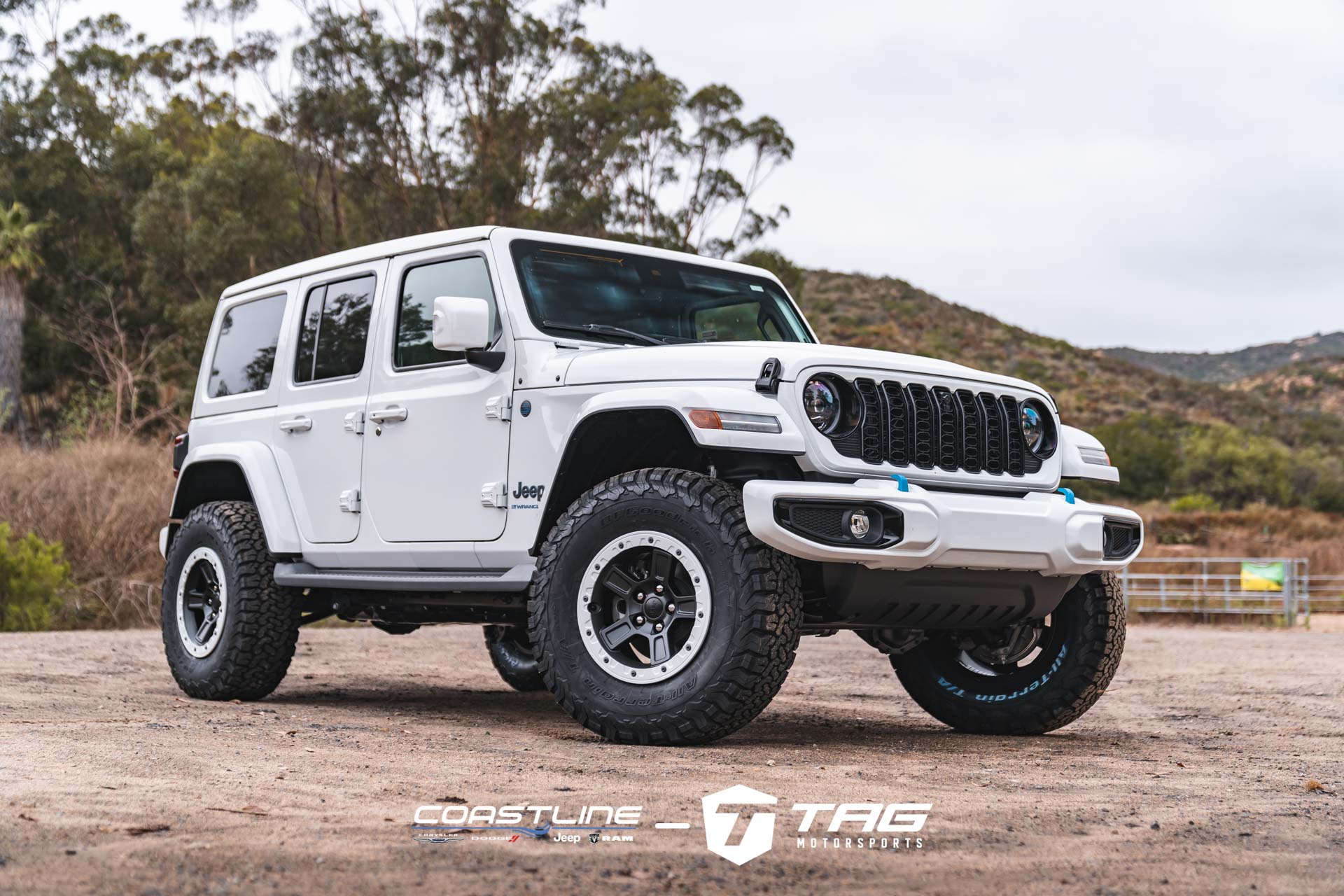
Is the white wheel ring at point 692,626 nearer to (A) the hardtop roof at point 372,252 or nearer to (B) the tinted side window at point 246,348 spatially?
(A) the hardtop roof at point 372,252

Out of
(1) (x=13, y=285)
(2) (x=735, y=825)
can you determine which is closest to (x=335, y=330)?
(2) (x=735, y=825)

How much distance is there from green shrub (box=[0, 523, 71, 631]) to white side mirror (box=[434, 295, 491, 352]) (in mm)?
9659

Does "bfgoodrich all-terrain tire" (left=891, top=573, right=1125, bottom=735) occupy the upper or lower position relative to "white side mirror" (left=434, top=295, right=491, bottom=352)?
lower

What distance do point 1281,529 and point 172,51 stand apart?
Result: 1412 inches

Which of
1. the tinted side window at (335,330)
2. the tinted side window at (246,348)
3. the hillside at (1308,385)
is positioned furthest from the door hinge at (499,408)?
the hillside at (1308,385)

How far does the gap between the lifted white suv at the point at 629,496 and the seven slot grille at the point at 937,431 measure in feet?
0.04

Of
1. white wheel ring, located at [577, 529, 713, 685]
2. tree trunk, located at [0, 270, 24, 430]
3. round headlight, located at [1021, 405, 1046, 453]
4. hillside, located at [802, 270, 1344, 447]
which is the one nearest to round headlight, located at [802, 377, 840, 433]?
white wheel ring, located at [577, 529, 713, 685]

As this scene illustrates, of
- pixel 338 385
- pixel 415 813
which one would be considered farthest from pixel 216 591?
pixel 415 813

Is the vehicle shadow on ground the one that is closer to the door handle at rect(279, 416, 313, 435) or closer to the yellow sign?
the door handle at rect(279, 416, 313, 435)

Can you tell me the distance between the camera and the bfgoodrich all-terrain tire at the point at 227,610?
7.29 m

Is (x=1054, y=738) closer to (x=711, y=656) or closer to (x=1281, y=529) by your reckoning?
(x=711, y=656)

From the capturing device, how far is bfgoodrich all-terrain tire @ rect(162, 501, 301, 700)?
7289 mm

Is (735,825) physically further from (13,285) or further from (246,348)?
(13,285)

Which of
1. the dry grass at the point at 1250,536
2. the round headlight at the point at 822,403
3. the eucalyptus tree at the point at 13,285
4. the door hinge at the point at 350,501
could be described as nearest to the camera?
the round headlight at the point at 822,403
